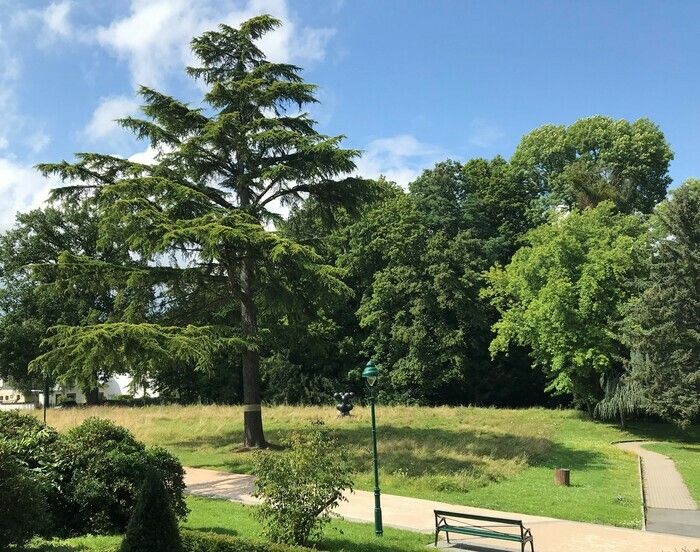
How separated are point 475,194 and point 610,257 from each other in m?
14.5

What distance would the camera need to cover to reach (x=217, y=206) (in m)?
19.9

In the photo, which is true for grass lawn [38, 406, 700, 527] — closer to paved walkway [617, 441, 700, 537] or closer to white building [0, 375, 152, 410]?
paved walkway [617, 441, 700, 537]

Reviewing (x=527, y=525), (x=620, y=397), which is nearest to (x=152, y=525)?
(x=527, y=525)

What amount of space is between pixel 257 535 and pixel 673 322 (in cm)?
2422

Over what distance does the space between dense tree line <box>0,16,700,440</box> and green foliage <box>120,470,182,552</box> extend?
8987 mm

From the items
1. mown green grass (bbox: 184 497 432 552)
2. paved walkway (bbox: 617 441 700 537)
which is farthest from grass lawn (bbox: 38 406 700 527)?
mown green grass (bbox: 184 497 432 552)

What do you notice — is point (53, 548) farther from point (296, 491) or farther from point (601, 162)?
point (601, 162)

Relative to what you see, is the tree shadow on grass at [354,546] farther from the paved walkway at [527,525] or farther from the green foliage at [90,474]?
the green foliage at [90,474]

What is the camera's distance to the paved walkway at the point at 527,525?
10.9 metres

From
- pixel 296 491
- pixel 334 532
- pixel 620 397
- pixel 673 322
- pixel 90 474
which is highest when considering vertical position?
pixel 673 322

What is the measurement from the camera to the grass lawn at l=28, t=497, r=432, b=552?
8.73 m

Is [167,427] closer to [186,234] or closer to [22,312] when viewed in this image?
[186,234]

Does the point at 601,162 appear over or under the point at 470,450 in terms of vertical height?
over

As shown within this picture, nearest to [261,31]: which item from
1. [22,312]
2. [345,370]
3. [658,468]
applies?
[658,468]
